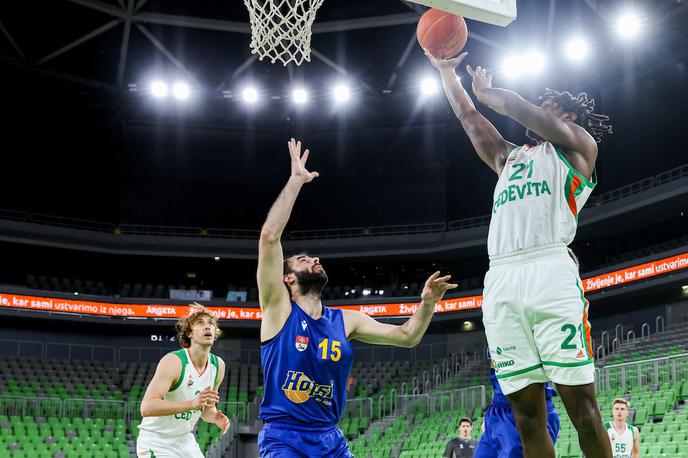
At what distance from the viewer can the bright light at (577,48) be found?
2577cm

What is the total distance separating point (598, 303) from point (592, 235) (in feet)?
9.77

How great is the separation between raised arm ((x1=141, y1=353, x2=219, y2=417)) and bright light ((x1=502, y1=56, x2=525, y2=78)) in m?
22.5

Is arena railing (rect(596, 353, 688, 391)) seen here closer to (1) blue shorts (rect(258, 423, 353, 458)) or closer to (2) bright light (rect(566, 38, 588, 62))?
(2) bright light (rect(566, 38, 588, 62))

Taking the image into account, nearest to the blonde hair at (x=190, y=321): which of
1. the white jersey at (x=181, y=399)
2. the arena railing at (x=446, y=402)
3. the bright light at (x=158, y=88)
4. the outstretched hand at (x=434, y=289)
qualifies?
the white jersey at (x=181, y=399)

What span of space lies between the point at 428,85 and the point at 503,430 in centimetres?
2552

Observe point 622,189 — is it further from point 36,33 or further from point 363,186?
point 36,33

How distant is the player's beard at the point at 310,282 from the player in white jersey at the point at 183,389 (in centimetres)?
160

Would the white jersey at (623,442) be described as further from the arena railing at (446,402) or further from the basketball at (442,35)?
the arena railing at (446,402)

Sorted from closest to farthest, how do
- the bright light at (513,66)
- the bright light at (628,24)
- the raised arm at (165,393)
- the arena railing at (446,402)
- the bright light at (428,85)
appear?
the raised arm at (165,393), the arena railing at (446,402), the bright light at (628,24), the bright light at (513,66), the bright light at (428,85)

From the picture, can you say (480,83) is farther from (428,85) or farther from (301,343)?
(428,85)

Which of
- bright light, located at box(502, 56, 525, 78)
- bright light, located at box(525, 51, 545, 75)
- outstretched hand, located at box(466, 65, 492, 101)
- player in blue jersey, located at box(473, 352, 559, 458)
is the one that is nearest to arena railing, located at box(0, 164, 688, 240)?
bright light, located at box(502, 56, 525, 78)

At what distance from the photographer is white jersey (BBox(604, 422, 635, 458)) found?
10344 mm

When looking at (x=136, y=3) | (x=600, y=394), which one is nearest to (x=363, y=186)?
(x=136, y=3)

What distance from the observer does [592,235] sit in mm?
30875
